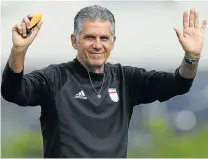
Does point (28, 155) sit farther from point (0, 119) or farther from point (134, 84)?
point (134, 84)

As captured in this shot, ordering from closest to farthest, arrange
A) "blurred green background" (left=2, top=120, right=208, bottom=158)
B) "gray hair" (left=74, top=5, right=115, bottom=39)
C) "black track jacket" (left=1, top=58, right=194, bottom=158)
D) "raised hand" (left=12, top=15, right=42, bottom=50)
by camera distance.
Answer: "raised hand" (left=12, top=15, right=42, bottom=50) < "black track jacket" (left=1, top=58, right=194, bottom=158) < "gray hair" (left=74, top=5, right=115, bottom=39) < "blurred green background" (left=2, top=120, right=208, bottom=158)

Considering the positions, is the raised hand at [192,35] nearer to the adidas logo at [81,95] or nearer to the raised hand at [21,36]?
the adidas logo at [81,95]

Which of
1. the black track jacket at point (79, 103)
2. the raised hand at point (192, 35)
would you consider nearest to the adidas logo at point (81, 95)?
the black track jacket at point (79, 103)

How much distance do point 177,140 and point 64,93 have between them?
316 cm

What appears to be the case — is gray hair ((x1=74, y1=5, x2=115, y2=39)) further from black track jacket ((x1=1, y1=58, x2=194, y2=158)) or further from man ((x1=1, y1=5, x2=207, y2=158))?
black track jacket ((x1=1, y1=58, x2=194, y2=158))

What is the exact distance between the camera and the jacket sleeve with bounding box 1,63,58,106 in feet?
8.40

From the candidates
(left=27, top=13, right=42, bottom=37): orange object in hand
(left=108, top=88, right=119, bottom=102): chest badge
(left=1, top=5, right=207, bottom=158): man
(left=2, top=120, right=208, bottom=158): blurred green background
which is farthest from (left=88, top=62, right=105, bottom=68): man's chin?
(left=2, top=120, right=208, bottom=158): blurred green background

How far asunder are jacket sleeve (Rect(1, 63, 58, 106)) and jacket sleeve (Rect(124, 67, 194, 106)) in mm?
463

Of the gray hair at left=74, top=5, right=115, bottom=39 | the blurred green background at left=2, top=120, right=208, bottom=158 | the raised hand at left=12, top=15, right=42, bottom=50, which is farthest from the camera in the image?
the blurred green background at left=2, top=120, right=208, bottom=158

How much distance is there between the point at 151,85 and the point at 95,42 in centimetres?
45

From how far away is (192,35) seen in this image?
2852 millimetres

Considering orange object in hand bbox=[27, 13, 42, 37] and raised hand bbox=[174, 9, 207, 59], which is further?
raised hand bbox=[174, 9, 207, 59]

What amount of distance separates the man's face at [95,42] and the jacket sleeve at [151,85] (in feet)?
0.82

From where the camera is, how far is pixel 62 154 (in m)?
2.71
